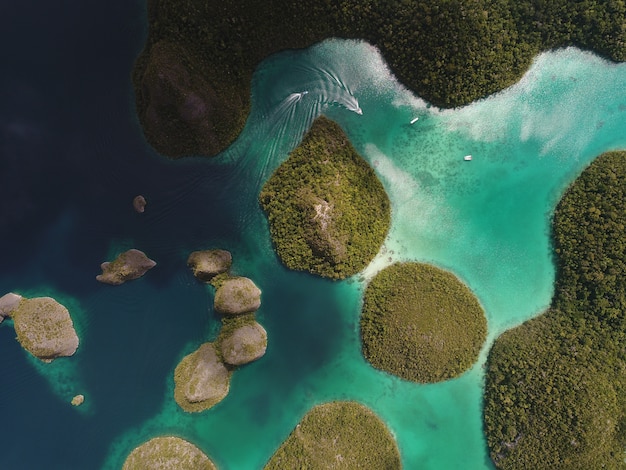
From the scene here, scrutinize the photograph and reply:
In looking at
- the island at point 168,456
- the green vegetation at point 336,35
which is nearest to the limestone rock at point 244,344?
the island at point 168,456

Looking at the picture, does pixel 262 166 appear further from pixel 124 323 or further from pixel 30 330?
pixel 30 330

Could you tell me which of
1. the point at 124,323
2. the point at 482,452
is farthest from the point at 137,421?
the point at 482,452

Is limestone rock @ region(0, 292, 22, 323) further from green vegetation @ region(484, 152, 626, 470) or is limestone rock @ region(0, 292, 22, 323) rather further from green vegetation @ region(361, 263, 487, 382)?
green vegetation @ region(484, 152, 626, 470)

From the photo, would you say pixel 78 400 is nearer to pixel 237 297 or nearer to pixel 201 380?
pixel 201 380

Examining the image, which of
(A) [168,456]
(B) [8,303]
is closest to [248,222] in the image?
(A) [168,456]

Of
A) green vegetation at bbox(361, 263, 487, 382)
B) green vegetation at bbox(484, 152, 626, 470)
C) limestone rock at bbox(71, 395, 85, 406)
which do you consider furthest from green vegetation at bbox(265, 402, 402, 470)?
limestone rock at bbox(71, 395, 85, 406)
